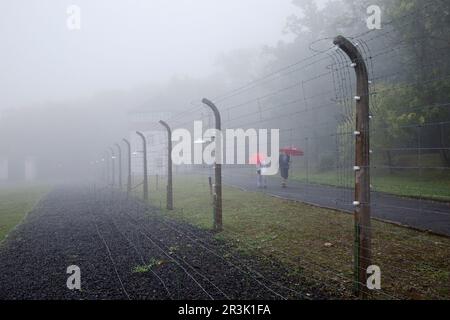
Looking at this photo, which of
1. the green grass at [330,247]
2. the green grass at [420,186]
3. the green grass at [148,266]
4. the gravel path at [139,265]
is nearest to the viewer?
the green grass at [330,247]

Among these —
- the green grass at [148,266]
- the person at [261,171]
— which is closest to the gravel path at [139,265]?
the green grass at [148,266]

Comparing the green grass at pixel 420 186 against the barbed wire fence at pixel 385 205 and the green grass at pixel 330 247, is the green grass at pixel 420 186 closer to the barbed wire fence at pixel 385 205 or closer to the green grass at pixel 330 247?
the barbed wire fence at pixel 385 205

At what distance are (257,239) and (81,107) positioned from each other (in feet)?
422

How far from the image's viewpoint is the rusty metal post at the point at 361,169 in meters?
6.54

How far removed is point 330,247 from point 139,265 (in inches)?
178

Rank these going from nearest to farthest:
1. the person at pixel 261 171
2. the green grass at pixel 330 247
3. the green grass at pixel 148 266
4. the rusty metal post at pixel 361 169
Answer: the rusty metal post at pixel 361 169 < the green grass at pixel 330 247 < the green grass at pixel 148 266 < the person at pixel 261 171

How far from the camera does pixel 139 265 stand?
9.36m

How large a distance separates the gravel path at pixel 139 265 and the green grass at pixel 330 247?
54 cm

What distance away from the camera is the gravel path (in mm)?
7324

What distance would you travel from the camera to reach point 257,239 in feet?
37.3

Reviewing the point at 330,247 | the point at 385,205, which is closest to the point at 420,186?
the point at 385,205

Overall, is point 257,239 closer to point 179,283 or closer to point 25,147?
point 179,283
